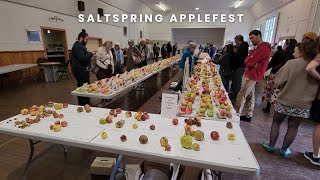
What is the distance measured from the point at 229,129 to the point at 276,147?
157cm

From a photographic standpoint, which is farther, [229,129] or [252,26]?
[252,26]

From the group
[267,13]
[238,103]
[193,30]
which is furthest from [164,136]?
[193,30]

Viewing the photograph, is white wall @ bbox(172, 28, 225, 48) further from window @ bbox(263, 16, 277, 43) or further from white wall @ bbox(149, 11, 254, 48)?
window @ bbox(263, 16, 277, 43)

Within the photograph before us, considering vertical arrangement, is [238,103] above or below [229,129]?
below

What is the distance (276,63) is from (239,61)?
720 mm

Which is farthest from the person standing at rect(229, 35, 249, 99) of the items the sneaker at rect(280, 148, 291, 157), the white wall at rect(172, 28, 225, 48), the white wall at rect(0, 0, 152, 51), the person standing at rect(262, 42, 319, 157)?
the white wall at rect(172, 28, 225, 48)

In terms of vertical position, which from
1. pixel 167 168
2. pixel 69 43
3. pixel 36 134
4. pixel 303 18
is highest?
pixel 303 18

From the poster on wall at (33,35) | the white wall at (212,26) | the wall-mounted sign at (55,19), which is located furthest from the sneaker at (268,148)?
the white wall at (212,26)

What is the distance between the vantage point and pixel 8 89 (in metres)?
5.74

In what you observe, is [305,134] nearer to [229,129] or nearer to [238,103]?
[238,103]

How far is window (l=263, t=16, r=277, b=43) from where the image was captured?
36.1 ft

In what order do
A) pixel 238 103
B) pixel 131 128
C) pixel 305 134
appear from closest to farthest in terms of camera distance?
1. pixel 131 128
2. pixel 305 134
3. pixel 238 103

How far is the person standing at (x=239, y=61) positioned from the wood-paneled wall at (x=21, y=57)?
701cm

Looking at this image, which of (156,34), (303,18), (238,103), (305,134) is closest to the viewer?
(305,134)
